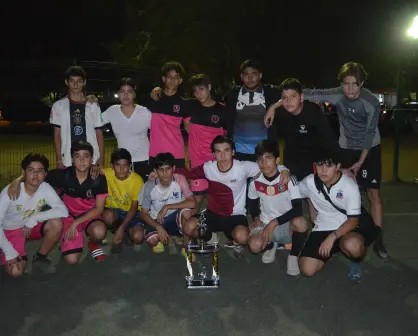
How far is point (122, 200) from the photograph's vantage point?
610cm

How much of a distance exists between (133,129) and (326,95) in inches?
97.1

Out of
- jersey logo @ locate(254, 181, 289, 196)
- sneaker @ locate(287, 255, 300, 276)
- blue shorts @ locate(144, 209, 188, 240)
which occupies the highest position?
jersey logo @ locate(254, 181, 289, 196)

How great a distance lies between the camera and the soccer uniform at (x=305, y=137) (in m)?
5.69

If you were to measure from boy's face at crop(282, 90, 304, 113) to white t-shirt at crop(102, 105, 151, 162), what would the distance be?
187 cm

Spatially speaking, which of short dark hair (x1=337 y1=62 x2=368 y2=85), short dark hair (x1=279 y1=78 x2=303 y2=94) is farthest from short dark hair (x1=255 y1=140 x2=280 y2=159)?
short dark hair (x1=337 y1=62 x2=368 y2=85)

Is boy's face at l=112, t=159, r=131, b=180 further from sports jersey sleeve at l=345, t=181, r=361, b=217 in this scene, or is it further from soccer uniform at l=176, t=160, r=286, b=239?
sports jersey sleeve at l=345, t=181, r=361, b=217

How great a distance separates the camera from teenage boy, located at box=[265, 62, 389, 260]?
5582 mm

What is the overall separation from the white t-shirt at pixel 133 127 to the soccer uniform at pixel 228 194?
1.15 meters

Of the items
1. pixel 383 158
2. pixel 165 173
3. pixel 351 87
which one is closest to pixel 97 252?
pixel 165 173

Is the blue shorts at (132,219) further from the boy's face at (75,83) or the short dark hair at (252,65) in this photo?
the short dark hair at (252,65)

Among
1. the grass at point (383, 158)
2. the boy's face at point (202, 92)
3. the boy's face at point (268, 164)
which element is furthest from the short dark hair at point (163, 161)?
the grass at point (383, 158)

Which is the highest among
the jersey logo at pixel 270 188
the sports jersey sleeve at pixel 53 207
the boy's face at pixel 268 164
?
the boy's face at pixel 268 164

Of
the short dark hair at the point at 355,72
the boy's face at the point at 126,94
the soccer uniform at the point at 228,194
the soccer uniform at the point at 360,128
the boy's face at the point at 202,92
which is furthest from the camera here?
the boy's face at the point at 126,94

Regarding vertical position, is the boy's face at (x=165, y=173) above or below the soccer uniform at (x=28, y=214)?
above
